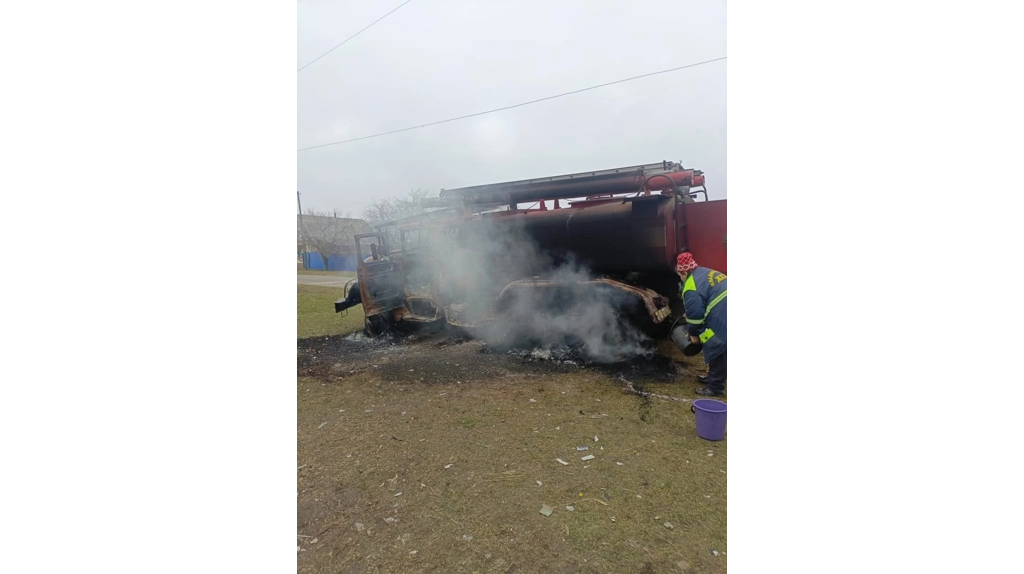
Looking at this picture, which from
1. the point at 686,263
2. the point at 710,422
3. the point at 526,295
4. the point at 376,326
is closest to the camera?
the point at 710,422

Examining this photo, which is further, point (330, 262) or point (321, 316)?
point (321, 316)

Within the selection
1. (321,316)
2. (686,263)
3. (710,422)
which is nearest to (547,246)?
(686,263)

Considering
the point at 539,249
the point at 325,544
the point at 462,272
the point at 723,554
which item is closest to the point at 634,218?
the point at 539,249

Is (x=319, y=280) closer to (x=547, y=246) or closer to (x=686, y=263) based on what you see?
(x=547, y=246)

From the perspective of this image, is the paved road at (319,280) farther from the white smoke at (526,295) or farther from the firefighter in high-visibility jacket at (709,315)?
the firefighter in high-visibility jacket at (709,315)

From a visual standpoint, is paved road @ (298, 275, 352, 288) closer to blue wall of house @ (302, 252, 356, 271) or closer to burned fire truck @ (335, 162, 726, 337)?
blue wall of house @ (302, 252, 356, 271)

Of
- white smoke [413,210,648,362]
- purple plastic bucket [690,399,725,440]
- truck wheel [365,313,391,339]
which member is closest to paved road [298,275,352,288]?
truck wheel [365,313,391,339]

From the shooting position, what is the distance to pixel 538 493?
2.29 metres

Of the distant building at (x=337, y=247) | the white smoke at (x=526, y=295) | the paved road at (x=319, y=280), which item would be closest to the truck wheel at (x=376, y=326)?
the distant building at (x=337, y=247)

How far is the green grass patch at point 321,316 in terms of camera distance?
7316 millimetres

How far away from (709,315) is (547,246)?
2.08m

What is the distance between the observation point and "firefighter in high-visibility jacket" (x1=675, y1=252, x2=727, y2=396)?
3.56 meters

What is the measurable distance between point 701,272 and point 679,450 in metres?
1.70

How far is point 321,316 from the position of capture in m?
8.66
